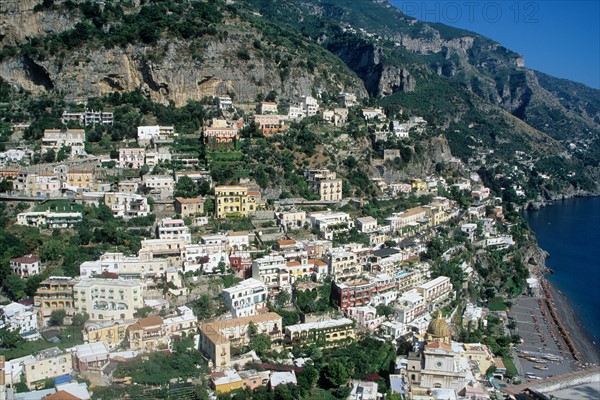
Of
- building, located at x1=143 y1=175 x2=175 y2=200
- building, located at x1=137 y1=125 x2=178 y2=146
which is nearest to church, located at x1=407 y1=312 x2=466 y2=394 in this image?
building, located at x1=143 y1=175 x2=175 y2=200

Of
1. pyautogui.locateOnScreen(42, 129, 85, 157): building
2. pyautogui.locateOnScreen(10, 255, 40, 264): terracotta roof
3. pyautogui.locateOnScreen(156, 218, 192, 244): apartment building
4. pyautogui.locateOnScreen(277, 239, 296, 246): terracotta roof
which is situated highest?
pyautogui.locateOnScreen(42, 129, 85, 157): building

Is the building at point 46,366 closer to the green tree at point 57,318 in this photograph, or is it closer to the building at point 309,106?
the green tree at point 57,318

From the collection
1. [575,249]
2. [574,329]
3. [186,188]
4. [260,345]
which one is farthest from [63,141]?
[575,249]

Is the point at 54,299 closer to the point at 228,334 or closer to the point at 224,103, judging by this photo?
the point at 228,334

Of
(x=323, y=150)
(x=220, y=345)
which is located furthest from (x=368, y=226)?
(x=220, y=345)

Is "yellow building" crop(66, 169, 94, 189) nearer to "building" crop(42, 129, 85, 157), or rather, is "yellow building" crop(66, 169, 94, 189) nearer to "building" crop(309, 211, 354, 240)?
"building" crop(42, 129, 85, 157)

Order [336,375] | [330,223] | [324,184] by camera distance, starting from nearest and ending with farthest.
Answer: [336,375], [330,223], [324,184]

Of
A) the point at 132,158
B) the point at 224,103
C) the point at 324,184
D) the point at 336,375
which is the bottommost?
the point at 336,375
